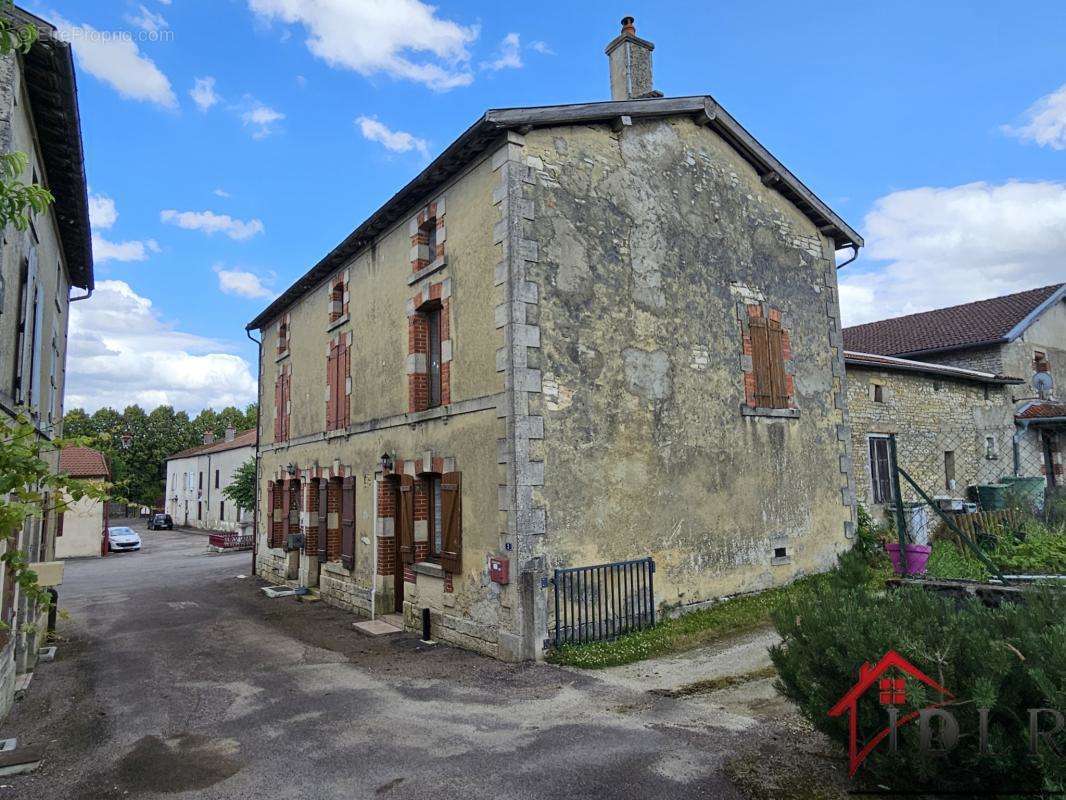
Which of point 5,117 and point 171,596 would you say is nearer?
point 5,117

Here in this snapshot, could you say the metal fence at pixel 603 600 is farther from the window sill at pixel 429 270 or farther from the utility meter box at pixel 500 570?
the window sill at pixel 429 270

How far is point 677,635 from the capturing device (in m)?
8.70

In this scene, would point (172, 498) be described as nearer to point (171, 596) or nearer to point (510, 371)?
point (171, 596)

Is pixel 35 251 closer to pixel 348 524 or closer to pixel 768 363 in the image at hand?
pixel 348 524

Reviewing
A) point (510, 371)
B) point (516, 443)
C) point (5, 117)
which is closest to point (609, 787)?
point (516, 443)

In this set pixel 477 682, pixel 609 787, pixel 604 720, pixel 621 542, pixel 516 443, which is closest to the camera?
pixel 609 787

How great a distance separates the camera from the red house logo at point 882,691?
3.51 m

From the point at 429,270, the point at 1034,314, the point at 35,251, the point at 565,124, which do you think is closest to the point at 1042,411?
the point at 1034,314

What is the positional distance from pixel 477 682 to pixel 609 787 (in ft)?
10.2

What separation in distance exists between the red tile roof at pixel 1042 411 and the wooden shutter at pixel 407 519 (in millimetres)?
15384

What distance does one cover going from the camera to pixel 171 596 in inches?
597

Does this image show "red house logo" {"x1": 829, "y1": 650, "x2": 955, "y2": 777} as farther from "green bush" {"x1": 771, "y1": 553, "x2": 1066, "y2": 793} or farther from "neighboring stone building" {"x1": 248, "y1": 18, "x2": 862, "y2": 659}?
"neighboring stone building" {"x1": 248, "y1": 18, "x2": 862, "y2": 659}

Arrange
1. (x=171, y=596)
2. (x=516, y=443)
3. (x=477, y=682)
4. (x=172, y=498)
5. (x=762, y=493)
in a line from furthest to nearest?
1. (x=172, y=498)
2. (x=171, y=596)
3. (x=762, y=493)
4. (x=516, y=443)
5. (x=477, y=682)

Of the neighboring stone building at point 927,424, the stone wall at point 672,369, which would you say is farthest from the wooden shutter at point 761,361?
the neighboring stone building at point 927,424
